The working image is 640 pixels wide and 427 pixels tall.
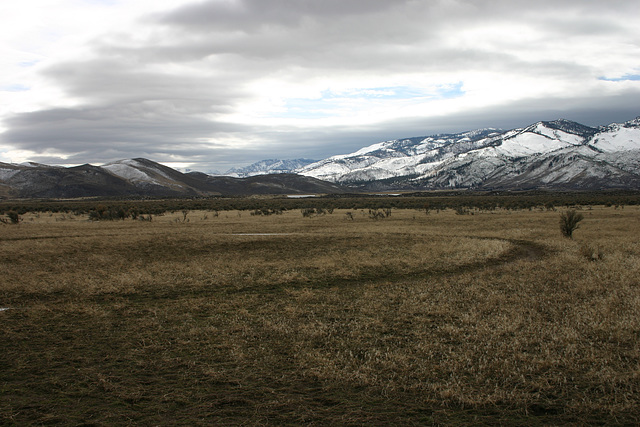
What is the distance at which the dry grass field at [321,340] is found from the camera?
7.47 meters

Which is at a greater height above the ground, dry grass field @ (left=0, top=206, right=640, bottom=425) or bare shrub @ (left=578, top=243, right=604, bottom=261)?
bare shrub @ (left=578, top=243, right=604, bottom=261)

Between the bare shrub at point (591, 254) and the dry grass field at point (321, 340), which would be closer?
the dry grass field at point (321, 340)

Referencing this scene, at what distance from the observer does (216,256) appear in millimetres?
23266

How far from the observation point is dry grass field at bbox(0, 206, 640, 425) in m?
7.47

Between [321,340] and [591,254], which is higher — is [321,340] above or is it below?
below

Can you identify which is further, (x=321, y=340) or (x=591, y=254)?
(x=591, y=254)

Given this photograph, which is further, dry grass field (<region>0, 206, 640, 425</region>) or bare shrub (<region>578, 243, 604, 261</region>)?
bare shrub (<region>578, 243, 604, 261</region>)

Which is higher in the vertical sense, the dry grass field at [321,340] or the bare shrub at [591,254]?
the bare shrub at [591,254]

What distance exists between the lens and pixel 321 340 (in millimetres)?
10664

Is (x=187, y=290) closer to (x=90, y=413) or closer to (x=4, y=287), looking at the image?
(x=4, y=287)

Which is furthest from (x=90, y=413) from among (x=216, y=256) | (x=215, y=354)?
(x=216, y=256)

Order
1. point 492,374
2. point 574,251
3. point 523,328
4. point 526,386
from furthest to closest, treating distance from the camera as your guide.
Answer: point 574,251 < point 523,328 < point 492,374 < point 526,386

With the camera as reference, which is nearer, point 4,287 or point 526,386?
point 526,386

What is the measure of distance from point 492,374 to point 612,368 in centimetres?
256
